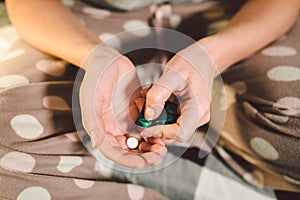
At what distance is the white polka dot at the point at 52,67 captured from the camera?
666 mm

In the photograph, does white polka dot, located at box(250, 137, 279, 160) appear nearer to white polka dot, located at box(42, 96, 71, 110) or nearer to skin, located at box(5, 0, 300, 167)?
skin, located at box(5, 0, 300, 167)

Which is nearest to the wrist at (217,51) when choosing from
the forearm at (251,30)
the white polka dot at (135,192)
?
the forearm at (251,30)

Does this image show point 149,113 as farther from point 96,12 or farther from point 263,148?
point 96,12

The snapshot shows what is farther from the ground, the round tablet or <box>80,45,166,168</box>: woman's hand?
<box>80,45,166,168</box>: woman's hand

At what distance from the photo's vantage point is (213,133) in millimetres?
666

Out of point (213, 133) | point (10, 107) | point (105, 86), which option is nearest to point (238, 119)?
point (213, 133)

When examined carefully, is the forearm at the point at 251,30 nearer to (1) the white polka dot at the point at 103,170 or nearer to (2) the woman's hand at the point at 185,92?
(2) the woman's hand at the point at 185,92

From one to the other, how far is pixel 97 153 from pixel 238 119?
0.21m

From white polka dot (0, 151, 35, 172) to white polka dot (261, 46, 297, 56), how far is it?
376 mm

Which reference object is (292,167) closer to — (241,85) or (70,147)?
(241,85)

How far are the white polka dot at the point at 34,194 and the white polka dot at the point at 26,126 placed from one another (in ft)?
0.23

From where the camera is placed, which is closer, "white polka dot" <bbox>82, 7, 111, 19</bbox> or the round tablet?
the round tablet

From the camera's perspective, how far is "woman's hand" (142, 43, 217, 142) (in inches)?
21.1

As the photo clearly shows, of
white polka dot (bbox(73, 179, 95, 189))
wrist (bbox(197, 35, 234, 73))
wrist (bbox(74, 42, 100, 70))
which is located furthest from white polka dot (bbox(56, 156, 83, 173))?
wrist (bbox(197, 35, 234, 73))
